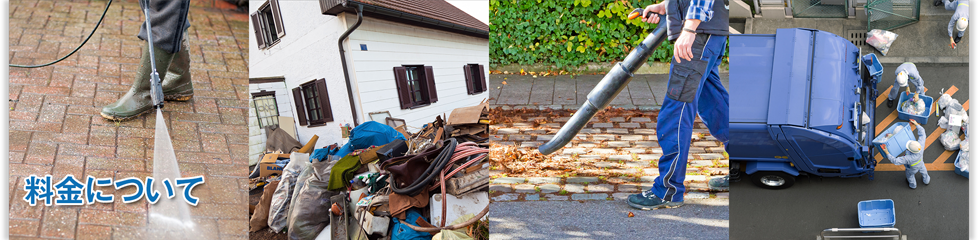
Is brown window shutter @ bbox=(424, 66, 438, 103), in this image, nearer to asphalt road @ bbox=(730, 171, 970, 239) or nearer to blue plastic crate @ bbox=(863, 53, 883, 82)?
asphalt road @ bbox=(730, 171, 970, 239)

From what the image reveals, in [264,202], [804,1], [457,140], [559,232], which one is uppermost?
[804,1]

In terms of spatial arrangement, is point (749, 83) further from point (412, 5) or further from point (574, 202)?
point (412, 5)

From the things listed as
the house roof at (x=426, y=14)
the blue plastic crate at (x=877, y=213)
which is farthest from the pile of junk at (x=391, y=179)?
the blue plastic crate at (x=877, y=213)

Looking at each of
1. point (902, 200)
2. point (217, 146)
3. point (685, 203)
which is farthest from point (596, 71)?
point (217, 146)

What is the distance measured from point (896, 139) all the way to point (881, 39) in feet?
1.15

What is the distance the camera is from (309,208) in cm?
238

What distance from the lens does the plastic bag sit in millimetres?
1765

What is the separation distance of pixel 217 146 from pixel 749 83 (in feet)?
11.4

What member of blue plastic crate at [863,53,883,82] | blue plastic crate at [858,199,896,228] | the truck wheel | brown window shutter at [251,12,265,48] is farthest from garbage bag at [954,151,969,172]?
brown window shutter at [251,12,265,48]

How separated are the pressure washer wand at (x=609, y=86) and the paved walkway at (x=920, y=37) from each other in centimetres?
52

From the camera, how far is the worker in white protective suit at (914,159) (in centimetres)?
176

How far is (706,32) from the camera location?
5.84 feet

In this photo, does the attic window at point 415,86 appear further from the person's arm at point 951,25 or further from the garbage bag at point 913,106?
the person's arm at point 951,25

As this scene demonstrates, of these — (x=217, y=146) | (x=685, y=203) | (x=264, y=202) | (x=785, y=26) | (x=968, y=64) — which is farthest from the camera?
(x=217, y=146)
